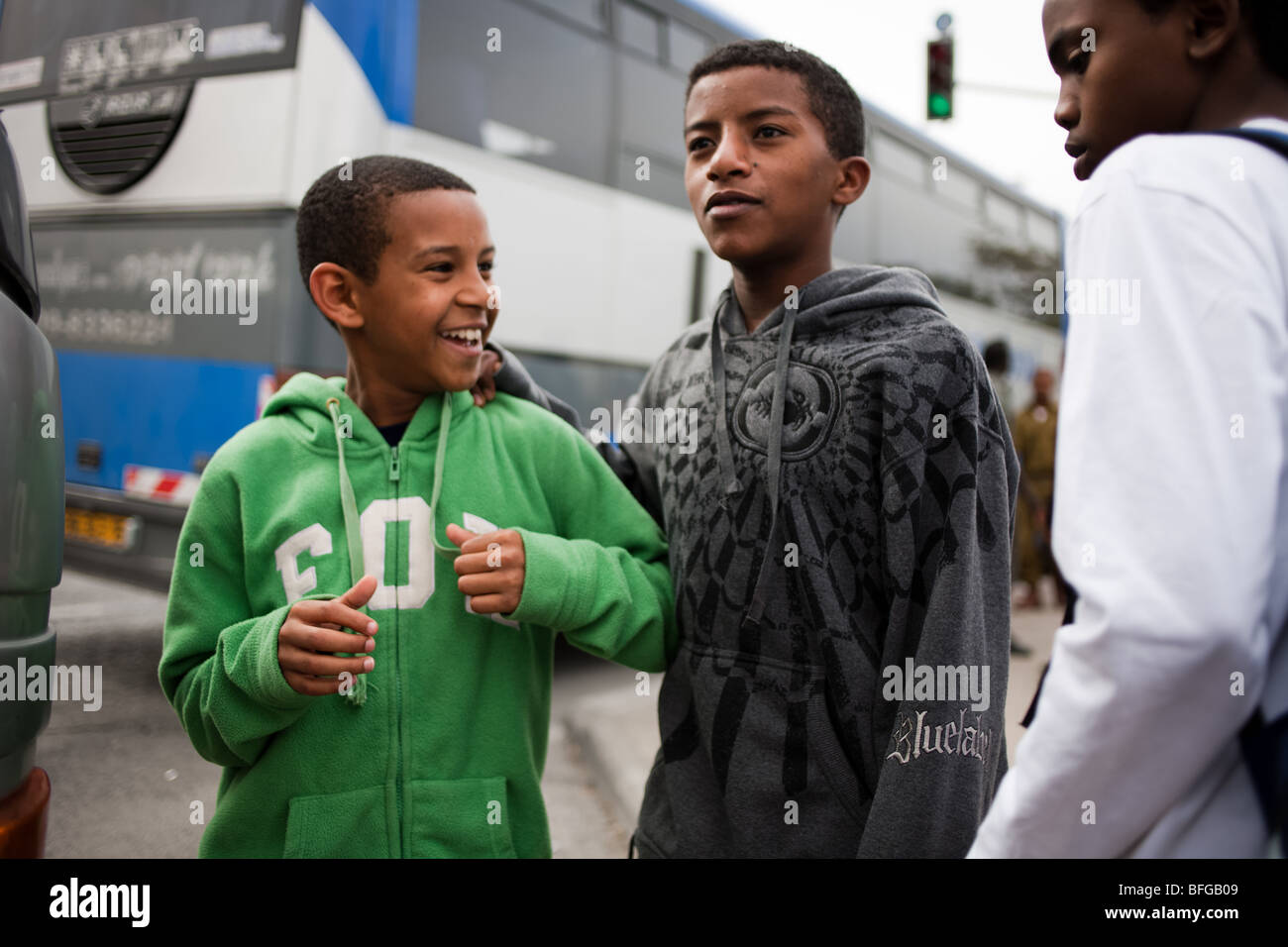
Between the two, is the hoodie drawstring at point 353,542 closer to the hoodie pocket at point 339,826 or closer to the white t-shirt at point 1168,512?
the hoodie pocket at point 339,826

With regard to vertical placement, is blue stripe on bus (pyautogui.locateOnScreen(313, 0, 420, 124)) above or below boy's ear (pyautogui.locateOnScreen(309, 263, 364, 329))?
above

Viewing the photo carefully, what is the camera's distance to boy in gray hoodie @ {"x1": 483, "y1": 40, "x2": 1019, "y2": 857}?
1443mm

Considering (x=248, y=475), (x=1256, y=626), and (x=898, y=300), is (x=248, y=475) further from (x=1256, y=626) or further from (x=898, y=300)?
(x=1256, y=626)

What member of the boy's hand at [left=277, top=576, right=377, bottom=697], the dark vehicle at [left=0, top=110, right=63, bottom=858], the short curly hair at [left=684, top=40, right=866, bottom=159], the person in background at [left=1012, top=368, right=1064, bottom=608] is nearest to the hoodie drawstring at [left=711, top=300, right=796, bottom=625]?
the short curly hair at [left=684, top=40, right=866, bottom=159]

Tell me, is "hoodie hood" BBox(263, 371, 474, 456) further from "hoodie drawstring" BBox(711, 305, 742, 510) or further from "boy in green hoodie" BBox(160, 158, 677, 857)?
"hoodie drawstring" BBox(711, 305, 742, 510)

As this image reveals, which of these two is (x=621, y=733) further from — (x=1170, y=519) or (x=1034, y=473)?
(x=1034, y=473)

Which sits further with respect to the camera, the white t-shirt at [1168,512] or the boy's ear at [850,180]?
the boy's ear at [850,180]

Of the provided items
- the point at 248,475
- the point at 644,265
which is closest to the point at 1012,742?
the point at 644,265

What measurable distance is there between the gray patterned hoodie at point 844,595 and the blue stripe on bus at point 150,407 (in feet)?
11.3

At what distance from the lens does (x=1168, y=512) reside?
2.49 ft

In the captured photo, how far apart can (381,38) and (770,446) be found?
3.77 m

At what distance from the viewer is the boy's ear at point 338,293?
172 cm

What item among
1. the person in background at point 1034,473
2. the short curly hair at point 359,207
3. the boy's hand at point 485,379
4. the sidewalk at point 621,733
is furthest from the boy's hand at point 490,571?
the person in background at point 1034,473

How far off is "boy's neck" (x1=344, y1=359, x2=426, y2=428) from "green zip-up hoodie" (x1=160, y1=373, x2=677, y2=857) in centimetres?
6
